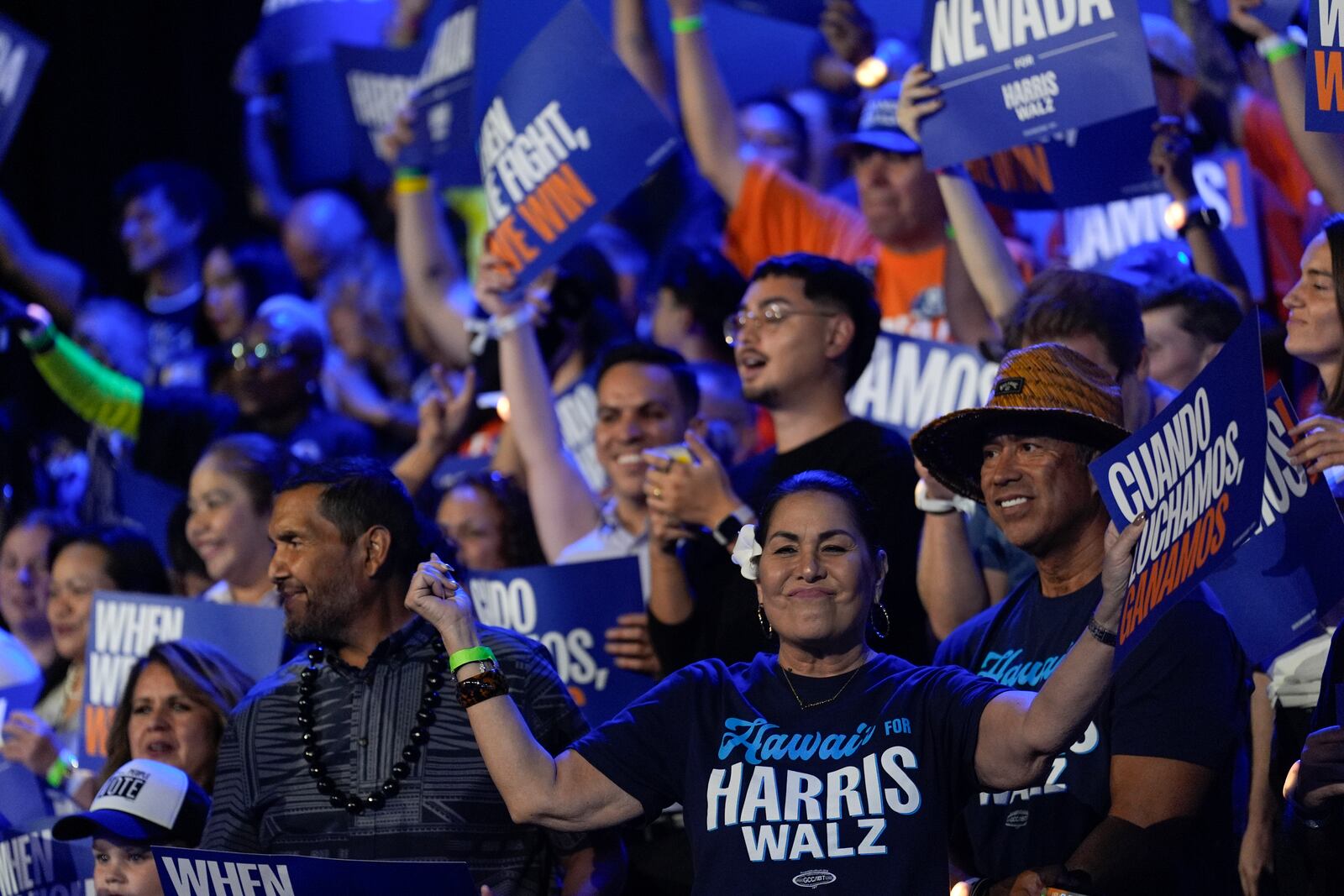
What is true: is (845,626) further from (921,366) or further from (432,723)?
(921,366)

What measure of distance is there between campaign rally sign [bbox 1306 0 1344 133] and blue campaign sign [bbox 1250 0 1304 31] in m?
0.52

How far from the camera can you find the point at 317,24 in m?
8.73

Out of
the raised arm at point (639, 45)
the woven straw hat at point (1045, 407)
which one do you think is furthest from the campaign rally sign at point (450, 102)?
the woven straw hat at point (1045, 407)

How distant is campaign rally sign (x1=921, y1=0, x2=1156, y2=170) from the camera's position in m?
4.24

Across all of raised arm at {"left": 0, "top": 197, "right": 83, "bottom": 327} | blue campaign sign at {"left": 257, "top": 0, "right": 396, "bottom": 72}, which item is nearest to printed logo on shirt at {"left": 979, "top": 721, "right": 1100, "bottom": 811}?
blue campaign sign at {"left": 257, "top": 0, "right": 396, "bottom": 72}

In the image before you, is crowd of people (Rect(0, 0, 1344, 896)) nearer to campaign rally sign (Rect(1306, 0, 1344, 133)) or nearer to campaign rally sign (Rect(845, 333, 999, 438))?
campaign rally sign (Rect(845, 333, 999, 438))

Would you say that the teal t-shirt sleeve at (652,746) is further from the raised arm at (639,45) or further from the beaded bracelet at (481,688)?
the raised arm at (639,45)

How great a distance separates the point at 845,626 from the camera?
3.15 metres

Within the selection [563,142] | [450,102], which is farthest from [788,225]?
[450,102]

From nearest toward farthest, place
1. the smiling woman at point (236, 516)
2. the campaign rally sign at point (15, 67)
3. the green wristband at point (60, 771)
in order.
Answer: the green wristband at point (60, 771)
the smiling woman at point (236, 516)
the campaign rally sign at point (15, 67)

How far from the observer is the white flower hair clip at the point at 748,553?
130 inches

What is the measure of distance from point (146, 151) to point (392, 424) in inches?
134

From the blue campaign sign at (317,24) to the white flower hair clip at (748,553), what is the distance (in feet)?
19.3

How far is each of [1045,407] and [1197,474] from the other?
51 cm
